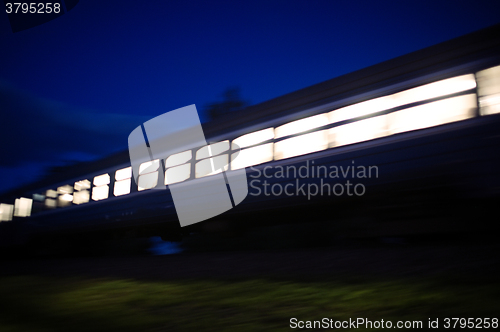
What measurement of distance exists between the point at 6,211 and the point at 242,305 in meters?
12.0

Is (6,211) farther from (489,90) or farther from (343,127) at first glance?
(489,90)

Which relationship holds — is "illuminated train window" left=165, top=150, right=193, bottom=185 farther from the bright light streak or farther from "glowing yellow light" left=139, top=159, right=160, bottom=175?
the bright light streak

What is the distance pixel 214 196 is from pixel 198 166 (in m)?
0.65

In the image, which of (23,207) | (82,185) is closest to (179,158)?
(82,185)

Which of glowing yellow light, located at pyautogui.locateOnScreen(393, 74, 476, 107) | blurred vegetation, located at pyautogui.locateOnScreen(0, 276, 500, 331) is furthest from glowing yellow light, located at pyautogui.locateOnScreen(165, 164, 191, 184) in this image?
glowing yellow light, located at pyautogui.locateOnScreen(393, 74, 476, 107)

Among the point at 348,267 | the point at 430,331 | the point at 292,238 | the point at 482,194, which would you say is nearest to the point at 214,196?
the point at 292,238

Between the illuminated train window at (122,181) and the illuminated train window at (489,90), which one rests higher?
the illuminated train window at (489,90)

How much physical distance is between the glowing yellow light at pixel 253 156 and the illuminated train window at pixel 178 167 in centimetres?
105

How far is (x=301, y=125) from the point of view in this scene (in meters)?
4.62

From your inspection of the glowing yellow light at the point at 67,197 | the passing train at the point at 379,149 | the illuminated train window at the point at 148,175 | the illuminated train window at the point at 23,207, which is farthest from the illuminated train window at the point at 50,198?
the passing train at the point at 379,149

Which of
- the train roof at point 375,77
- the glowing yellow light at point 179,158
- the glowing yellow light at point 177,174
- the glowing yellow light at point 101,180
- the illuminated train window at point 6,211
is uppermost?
the train roof at point 375,77

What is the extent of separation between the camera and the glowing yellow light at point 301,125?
4441 millimetres

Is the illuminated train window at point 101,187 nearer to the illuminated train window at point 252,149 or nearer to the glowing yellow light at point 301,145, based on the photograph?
the illuminated train window at point 252,149

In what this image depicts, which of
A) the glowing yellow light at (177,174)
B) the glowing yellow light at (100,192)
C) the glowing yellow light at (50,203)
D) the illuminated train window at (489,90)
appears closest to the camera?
Answer: the illuminated train window at (489,90)
